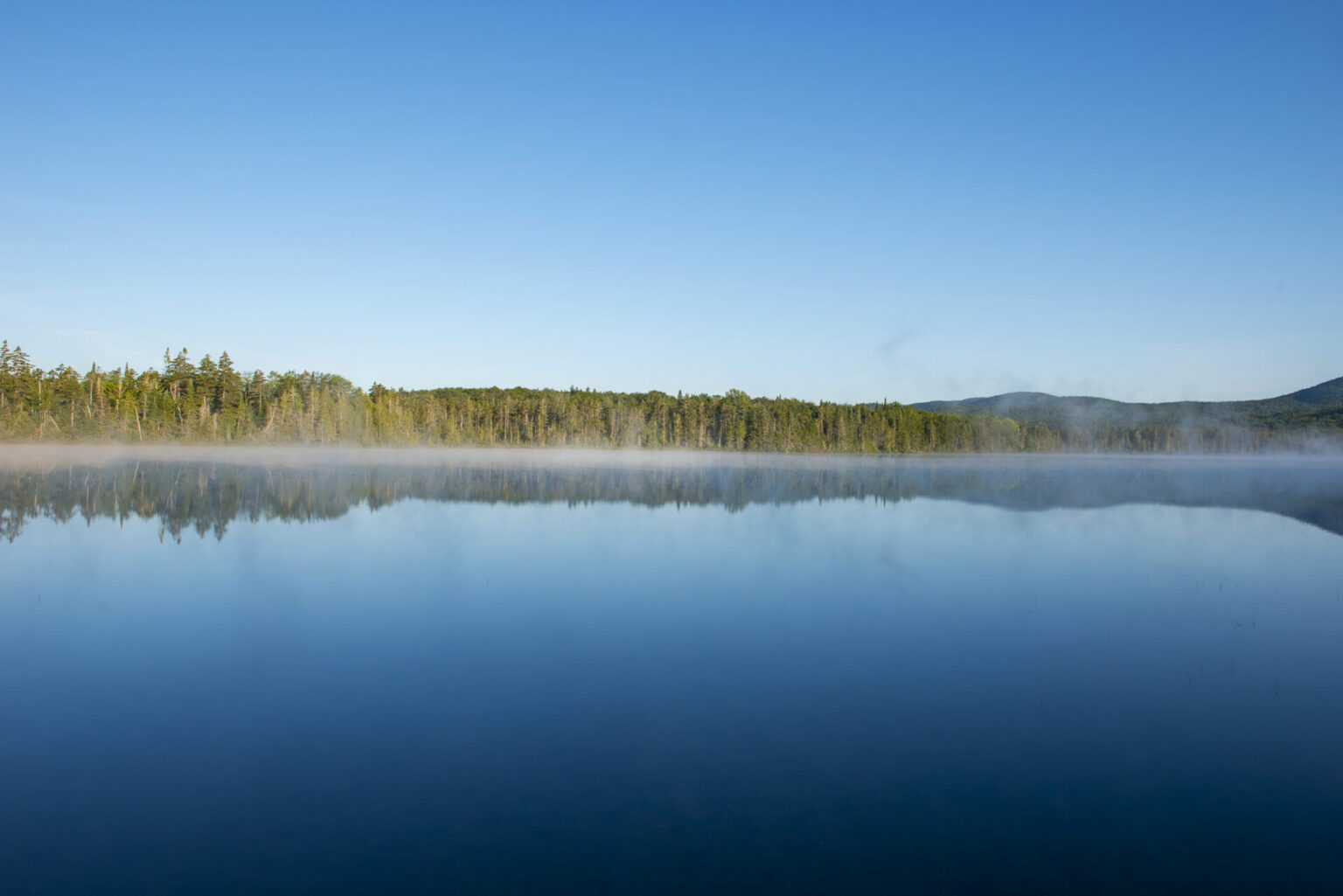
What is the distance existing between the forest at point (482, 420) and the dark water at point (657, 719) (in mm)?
71144

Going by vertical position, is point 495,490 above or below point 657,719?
above

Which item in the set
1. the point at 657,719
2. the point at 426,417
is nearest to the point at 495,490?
the point at 657,719

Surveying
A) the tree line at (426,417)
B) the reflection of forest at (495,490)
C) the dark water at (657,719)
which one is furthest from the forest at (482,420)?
the dark water at (657,719)

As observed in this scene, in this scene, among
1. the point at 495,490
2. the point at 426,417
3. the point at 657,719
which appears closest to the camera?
the point at 657,719

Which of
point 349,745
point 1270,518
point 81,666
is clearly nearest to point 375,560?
point 81,666

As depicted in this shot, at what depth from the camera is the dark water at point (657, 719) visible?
5.41 metres

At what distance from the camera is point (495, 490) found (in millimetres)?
34656

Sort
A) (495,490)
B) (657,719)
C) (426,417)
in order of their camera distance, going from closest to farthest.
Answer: (657,719), (495,490), (426,417)

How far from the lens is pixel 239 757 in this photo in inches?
267

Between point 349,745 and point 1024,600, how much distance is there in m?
11.7

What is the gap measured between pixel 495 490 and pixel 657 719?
2801 centimetres

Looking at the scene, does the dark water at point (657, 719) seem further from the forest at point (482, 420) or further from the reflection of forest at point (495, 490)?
the forest at point (482, 420)

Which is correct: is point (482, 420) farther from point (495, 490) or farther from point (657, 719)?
point (657, 719)

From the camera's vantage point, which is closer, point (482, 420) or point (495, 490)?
point (495, 490)
